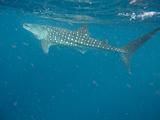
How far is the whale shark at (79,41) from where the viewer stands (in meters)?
14.2

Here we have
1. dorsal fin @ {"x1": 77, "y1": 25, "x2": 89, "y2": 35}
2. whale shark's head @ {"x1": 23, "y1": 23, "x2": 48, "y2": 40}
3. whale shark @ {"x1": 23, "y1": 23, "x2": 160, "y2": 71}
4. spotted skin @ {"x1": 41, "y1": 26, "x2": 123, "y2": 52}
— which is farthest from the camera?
whale shark's head @ {"x1": 23, "y1": 23, "x2": 48, "y2": 40}

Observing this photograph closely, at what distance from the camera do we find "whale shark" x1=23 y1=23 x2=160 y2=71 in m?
14.2

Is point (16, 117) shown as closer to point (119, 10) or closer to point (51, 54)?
point (119, 10)

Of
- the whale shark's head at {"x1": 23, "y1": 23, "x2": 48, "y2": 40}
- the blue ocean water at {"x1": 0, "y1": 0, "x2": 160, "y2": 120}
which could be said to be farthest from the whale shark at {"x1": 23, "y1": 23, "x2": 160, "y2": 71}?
the blue ocean water at {"x1": 0, "y1": 0, "x2": 160, "y2": 120}

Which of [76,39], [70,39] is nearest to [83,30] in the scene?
[76,39]

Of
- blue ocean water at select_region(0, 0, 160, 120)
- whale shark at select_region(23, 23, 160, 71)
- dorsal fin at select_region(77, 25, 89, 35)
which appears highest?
dorsal fin at select_region(77, 25, 89, 35)

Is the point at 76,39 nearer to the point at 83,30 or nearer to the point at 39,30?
the point at 83,30

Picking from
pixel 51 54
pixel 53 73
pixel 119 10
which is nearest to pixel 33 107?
pixel 119 10

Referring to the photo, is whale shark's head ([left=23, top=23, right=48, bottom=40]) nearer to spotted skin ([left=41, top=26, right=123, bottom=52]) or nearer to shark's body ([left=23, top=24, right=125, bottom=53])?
shark's body ([left=23, top=24, right=125, bottom=53])

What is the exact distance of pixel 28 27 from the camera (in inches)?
649

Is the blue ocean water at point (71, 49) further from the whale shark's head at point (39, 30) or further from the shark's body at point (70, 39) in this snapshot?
the whale shark's head at point (39, 30)

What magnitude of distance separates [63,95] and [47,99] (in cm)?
1156

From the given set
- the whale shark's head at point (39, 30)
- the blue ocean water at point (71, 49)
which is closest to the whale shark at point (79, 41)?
the whale shark's head at point (39, 30)

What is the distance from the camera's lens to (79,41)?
49.3 feet
